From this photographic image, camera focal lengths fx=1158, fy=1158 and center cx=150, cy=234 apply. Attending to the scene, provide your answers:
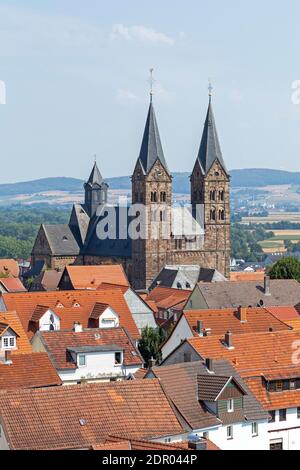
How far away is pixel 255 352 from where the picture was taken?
4450cm

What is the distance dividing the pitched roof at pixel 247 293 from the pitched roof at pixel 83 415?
37875mm

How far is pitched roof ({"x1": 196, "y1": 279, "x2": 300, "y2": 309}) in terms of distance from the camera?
74.6 m

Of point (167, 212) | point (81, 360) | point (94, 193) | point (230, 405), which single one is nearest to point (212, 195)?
point (167, 212)

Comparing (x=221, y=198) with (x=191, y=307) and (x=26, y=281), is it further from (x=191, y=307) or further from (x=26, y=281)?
(x=191, y=307)

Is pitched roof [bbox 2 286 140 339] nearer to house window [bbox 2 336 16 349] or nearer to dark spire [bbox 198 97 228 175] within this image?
house window [bbox 2 336 16 349]

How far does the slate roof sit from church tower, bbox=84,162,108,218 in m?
5.42

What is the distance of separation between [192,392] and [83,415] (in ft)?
18.3

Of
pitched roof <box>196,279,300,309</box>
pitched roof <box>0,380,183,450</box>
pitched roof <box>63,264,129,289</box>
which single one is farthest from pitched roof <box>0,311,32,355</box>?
pitched roof <box>63,264,129,289</box>

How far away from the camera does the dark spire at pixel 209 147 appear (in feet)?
396

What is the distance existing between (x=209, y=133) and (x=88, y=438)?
295 feet

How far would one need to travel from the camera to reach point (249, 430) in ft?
125

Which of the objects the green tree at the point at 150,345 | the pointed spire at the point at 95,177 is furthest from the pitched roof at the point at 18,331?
the pointed spire at the point at 95,177

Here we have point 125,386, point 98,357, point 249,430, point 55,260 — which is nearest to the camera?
point 125,386
